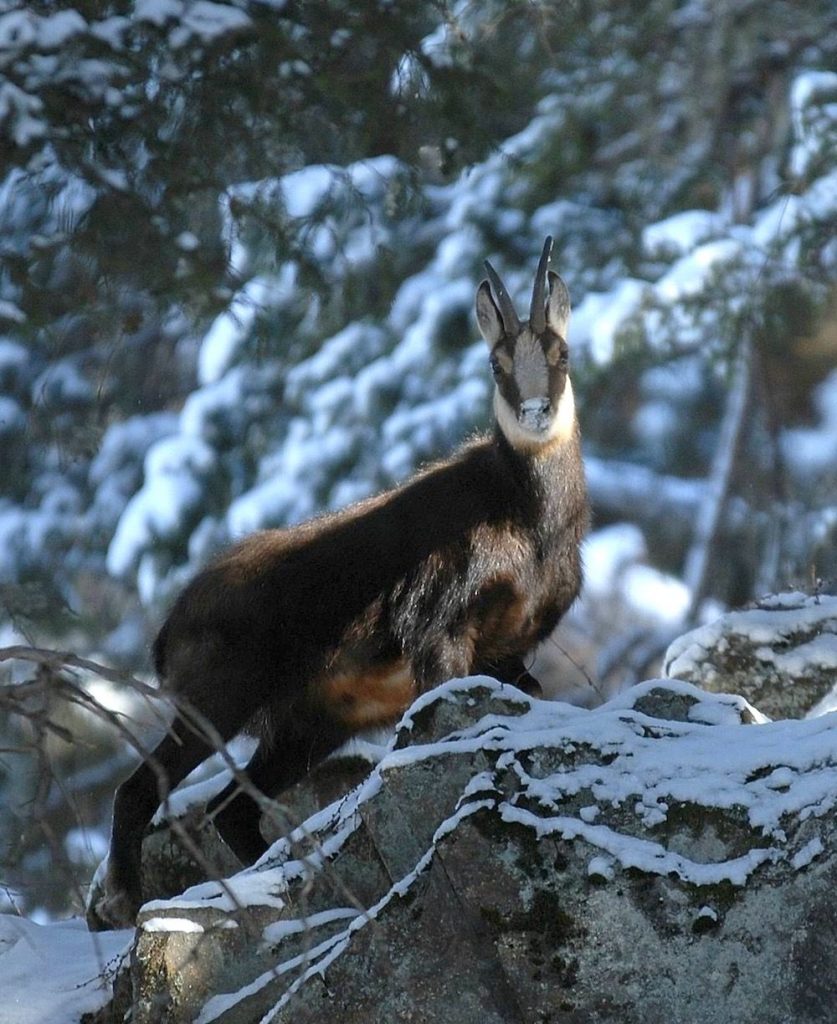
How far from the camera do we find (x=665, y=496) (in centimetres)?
1698

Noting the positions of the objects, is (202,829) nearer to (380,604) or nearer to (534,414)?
(380,604)

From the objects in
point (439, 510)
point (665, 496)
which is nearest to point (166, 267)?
point (439, 510)

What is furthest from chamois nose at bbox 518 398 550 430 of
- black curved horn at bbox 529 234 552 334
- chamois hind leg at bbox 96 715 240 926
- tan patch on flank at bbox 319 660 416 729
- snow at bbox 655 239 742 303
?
snow at bbox 655 239 742 303

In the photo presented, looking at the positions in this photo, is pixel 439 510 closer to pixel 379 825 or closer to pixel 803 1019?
pixel 379 825

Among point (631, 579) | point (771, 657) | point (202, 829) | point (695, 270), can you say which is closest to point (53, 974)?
point (202, 829)

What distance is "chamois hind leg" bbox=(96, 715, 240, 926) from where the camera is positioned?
19.0 feet

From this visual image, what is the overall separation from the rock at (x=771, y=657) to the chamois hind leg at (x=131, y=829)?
1.84 m

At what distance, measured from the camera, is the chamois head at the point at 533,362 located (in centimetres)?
642

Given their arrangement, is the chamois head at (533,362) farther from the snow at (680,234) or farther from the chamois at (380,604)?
the snow at (680,234)

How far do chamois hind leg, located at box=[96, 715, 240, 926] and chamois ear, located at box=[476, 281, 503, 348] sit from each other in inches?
70.3

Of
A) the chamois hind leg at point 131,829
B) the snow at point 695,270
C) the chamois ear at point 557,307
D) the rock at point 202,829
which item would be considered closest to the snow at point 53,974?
the chamois hind leg at point 131,829

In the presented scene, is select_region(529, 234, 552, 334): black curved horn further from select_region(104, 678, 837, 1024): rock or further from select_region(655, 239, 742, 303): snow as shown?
select_region(655, 239, 742, 303): snow

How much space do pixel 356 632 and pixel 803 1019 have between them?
265 cm

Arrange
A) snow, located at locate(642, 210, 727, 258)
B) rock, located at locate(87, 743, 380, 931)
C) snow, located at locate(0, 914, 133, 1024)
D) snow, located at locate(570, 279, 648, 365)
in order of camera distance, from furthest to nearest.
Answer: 1. snow, located at locate(642, 210, 727, 258)
2. snow, located at locate(570, 279, 648, 365)
3. rock, located at locate(87, 743, 380, 931)
4. snow, located at locate(0, 914, 133, 1024)
